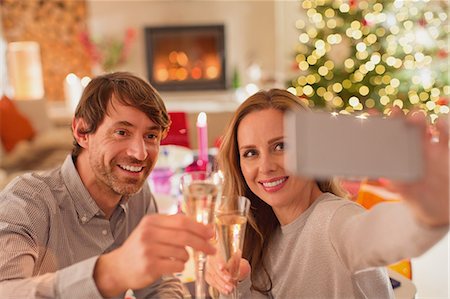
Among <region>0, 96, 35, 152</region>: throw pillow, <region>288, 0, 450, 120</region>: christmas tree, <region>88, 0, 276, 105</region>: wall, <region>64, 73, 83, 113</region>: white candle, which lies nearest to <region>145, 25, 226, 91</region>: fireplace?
<region>88, 0, 276, 105</region>: wall

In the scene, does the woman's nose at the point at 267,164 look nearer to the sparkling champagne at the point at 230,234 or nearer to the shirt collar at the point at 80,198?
the sparkling champagne at the point at 230,234

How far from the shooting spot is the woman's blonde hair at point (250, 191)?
4.67 feet

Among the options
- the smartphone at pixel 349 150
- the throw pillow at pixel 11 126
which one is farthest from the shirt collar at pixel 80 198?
the throw pillow at pixel 11 126

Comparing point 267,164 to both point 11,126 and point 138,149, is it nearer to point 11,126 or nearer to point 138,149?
point 138,149

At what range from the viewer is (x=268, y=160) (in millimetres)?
1362

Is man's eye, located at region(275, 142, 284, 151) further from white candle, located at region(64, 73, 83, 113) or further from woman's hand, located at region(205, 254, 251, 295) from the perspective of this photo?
white candle, located at region(64, 73, 83, 113)

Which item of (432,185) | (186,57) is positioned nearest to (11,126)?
(186,57)

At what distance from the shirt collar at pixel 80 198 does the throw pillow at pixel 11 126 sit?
373cm

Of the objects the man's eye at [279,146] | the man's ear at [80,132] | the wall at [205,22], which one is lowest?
the man's eye at [279,146]

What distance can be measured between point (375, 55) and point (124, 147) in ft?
11.6

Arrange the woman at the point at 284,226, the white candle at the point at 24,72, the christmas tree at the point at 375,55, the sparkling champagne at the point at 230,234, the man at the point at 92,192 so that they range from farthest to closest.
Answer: the white candle at the point at 24,72, the christmas tree at the point at 375,55, the man at the point at 92,192, the woman at the point at 284,226, the sparkling champagne at the point at 230,234

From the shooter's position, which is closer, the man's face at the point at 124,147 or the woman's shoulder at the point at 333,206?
the woman's shoulder at the point at 333,206

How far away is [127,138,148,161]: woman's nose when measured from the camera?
1.39 m

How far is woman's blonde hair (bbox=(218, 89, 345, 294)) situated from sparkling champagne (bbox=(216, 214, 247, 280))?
1.16ft
